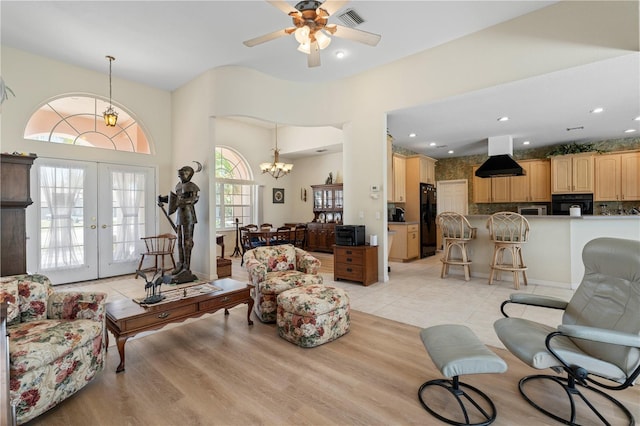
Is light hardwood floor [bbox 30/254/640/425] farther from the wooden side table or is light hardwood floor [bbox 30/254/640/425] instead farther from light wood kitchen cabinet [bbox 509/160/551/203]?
light wood kitchen cabinet [bbox 509/160/551/203]

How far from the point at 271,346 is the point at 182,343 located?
2.91 feet

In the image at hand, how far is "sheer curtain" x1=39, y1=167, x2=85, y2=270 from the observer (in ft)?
15.2

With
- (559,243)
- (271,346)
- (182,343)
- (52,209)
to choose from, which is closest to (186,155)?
(52,209)

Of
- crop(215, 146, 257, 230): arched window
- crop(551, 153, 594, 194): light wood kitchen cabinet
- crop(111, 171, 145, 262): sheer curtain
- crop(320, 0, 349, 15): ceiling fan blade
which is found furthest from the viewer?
crop(215, 146, 257, 230): arched window

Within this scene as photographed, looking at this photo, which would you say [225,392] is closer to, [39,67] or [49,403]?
[49,403]

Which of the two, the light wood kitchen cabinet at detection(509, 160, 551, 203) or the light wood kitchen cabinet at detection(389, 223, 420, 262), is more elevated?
the light wood kitchen cabinet at detection(509, 160, 551, 203)

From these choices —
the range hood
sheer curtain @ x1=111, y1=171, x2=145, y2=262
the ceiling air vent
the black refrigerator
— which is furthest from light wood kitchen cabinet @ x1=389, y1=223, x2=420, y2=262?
sheer curtain @ x1=111, y1=171, x2=145, y2=262

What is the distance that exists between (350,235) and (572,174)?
240 inches

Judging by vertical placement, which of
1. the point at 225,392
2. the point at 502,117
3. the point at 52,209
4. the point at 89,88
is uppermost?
the point at 89,88

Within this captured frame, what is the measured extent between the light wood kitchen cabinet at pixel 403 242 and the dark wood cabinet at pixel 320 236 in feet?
6.10

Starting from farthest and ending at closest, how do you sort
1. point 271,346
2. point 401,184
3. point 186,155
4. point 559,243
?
point 401,184 < point 186,155 < point 559,243 < point 271,346

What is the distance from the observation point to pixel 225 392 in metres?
2.03

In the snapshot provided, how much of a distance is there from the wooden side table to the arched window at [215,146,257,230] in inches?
171

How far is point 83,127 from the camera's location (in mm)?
5125
